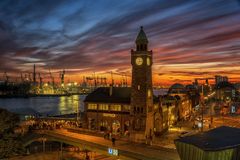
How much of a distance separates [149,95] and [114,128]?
11.2m

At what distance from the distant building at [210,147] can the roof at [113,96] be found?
106 feet

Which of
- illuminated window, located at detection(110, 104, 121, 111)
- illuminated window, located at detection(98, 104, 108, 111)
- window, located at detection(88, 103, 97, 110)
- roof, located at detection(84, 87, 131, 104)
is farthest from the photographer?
window, located at detection(88, 103, 97, 110)

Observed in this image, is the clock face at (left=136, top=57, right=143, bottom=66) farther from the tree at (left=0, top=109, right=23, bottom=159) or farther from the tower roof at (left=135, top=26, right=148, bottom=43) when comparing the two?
the tree at (left=0, top=109, right=23, bottom=159)

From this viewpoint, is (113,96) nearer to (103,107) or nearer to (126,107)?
(103,107)

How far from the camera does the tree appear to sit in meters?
50.4

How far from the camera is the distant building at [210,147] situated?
95.0ft

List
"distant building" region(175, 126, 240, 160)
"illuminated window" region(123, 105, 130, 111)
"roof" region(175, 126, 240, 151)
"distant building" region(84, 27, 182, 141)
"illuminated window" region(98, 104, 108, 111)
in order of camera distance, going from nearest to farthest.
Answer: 1. "distant building" region(175, 126, 240, 160)
2. "roof" region(175, 126, 240, 151)
3. "distant building" region(84, 27, 182, 141)
4. "illuminated window" region(123, 105, 130, 111)
5. "illuminated window" region(98, 104, 108, 111)

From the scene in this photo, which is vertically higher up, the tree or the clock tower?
the clock tower

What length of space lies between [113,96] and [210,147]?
4024 cm

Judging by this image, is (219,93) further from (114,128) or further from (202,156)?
(202,156)

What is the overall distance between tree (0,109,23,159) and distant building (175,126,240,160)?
104 feet

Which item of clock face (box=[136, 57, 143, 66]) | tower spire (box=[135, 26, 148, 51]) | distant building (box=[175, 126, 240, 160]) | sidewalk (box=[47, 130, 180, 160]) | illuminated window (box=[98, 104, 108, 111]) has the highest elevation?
tower spire (box=[135, 26, 148, 51])

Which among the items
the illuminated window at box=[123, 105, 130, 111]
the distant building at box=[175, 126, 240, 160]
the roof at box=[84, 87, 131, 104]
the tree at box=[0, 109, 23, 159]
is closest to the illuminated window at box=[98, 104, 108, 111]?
the roof at box=[84, 87, 131, 104]

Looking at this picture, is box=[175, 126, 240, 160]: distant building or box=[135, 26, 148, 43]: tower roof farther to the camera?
box=[135, 26, 148, 43]: tower roof
